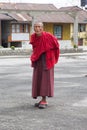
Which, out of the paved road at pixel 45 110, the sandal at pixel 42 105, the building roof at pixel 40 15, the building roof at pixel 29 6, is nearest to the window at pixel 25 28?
the building roof at pixel 40 15

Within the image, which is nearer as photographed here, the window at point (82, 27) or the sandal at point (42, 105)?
the sandal at point (42, 105)

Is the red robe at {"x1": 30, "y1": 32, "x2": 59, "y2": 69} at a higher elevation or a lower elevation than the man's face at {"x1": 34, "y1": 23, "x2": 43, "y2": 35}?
lower

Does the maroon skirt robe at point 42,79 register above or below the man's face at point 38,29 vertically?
below

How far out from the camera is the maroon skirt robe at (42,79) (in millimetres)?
7898

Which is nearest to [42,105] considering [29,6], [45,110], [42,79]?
[45,110]

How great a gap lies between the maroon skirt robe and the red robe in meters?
0.10

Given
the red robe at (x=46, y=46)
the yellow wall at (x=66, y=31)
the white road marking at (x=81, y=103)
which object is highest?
the red robe at (x=46, y=46)

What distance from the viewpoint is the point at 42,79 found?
7.91 meters

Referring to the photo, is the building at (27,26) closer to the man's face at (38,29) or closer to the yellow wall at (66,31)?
the yellow wall at (66,31)

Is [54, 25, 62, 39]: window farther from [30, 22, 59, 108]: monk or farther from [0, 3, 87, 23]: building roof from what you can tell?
[30, 22, 59, 108]: monk

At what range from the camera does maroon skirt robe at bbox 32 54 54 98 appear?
7.90 meters

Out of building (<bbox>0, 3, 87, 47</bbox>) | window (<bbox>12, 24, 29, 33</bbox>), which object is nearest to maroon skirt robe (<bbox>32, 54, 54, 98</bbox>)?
building (<bbox>0, 3, 87, 47</bbox>)

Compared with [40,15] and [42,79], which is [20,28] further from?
[42,79]

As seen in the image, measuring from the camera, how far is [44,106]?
25.5 ft
